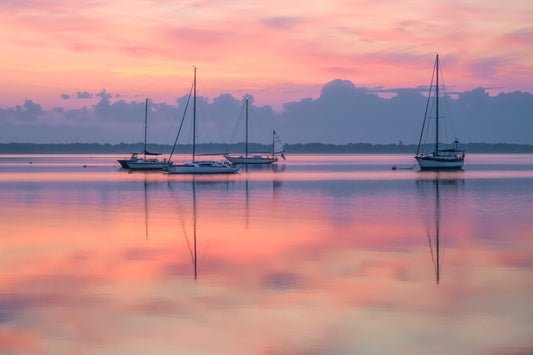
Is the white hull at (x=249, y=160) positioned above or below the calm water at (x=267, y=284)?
below

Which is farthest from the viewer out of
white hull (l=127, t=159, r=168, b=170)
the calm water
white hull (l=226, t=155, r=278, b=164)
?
white hull (l=226, t=155, r=278, b=164)

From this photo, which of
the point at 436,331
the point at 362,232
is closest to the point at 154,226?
the point at 362,232

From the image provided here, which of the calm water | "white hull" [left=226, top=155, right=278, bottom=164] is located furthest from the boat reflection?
"white hull" [left=226, top=155, right=278, bottom=164]

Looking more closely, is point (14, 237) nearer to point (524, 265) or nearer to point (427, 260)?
point (427, 260)

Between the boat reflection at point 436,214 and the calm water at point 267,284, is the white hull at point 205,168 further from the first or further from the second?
the calm water at point 267,284

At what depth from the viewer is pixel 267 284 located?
15320 mm

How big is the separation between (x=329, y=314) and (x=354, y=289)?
232cm

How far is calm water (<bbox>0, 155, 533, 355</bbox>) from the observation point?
11.1 metres

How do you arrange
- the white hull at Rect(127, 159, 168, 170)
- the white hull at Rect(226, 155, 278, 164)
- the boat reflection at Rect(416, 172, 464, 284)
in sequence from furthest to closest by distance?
the white hull at Rect(226, 155, 278, 164) < the white hull at Rect(127, 159, 168, 170) < the boat reflection at Rect(416, 172, 464, 284)

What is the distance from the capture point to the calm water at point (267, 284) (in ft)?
36.4

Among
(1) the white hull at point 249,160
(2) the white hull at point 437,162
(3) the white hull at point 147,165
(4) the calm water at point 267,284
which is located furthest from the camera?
(1) the white hull at point 249,160

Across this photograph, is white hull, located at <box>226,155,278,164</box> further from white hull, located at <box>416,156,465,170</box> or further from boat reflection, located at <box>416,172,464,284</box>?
boat reflection, located at <box>416,172,464,284</box>

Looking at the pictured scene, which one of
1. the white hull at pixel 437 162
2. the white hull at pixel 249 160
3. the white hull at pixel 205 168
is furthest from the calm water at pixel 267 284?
the white hull at pixel 249 160

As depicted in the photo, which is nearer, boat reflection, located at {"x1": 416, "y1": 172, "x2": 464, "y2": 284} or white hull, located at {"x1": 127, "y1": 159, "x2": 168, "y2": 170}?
boat reflection, located at {"x1": 416, "y1": 172, "x2": 464, "y2": 284}
